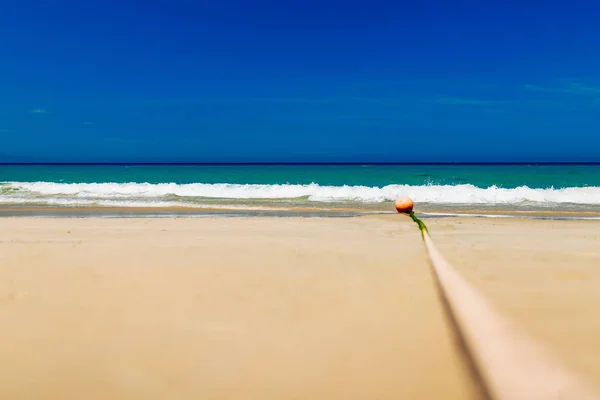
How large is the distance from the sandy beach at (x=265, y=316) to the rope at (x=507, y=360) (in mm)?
97

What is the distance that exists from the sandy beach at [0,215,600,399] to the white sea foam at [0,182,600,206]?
35.0 feet

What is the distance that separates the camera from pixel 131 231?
8297mm

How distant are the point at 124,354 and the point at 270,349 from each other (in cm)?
82

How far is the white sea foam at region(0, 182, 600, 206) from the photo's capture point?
17.8m

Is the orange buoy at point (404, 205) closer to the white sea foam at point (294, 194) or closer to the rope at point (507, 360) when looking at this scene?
the rope at point (507, 360)

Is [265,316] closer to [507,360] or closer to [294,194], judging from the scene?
[507,360]

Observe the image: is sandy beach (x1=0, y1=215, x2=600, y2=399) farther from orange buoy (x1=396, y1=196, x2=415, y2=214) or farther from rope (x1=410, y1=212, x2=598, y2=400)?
orange buoy (x1=396, y1=196, x2=415, y2=214)

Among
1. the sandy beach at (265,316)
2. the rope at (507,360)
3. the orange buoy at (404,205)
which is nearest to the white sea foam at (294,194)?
the sandy beach at (265,316)

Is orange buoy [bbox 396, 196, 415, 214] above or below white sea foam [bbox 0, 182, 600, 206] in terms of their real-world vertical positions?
below

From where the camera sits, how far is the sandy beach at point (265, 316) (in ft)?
8.41

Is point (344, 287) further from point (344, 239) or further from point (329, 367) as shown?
point (344, 239)

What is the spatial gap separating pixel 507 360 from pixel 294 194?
1831 cm

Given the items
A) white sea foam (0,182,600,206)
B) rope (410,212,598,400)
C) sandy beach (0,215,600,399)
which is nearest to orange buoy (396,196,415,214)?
sandy beach (0,215,600,399)

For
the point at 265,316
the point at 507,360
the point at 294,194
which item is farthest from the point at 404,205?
the point at 294,194
